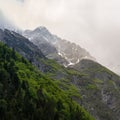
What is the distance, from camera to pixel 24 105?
163750mm

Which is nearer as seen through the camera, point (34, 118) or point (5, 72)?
point (34, 118)

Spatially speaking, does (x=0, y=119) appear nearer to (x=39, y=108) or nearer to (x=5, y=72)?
(x=39, y=108)

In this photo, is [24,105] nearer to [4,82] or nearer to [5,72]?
[4,82]

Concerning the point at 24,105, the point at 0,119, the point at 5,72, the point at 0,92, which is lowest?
the point at 0,119

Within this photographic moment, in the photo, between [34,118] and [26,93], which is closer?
[34,118]

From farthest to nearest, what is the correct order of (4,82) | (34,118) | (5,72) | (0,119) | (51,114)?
(5,72)
(4,82)
(51,114)
(34,118)
(0,119)

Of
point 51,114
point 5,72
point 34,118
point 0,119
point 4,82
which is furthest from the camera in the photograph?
point 5,72

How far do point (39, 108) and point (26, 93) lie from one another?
1097 inches

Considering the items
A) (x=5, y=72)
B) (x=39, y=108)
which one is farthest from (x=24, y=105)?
(x=5, y=72)

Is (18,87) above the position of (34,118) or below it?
above

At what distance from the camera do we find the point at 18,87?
188500mm

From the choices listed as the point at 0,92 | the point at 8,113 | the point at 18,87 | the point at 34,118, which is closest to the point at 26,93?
the point at 18,87

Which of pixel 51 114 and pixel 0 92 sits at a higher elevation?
pixel 0 92

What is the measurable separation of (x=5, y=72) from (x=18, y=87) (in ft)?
44.2
